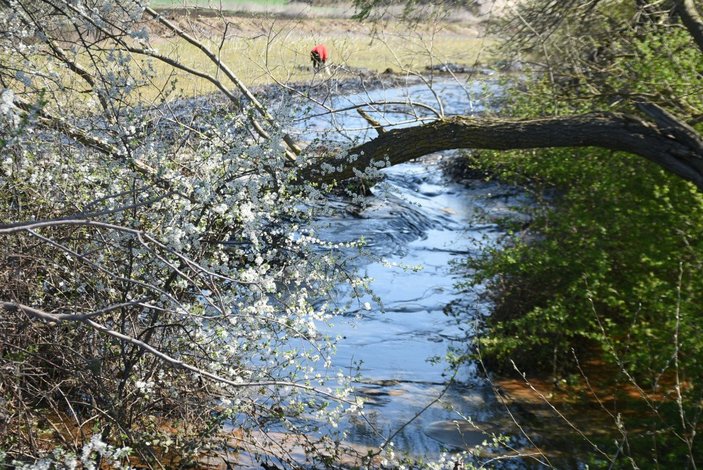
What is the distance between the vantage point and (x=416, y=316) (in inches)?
382

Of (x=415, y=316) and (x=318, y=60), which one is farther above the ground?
(x=318, y=60)

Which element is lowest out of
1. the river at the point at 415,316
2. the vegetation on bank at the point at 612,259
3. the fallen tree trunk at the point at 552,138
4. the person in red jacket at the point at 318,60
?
the river at the point at 415,316

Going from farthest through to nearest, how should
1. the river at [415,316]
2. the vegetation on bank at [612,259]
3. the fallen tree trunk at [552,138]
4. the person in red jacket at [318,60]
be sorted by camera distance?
1. the person in red jacket at [318,60]
2. the river at [415,316]
3. the vegetation on bank at [612,259]
4. the fallen tree trunk at [552,138]

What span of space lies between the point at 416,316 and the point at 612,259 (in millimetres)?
2928

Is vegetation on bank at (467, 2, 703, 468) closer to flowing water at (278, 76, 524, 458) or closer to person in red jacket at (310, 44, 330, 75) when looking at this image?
flowing water at (278, 76, 524, 458)

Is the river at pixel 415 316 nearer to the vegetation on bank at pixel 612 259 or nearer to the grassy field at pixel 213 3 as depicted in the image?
the vegetation on bank at pixel 612 259

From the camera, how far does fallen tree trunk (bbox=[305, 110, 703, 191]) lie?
6.06m

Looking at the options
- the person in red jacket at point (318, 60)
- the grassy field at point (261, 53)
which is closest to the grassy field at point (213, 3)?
the grassy field at point (261, 53)

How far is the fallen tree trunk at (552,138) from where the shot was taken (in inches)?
239

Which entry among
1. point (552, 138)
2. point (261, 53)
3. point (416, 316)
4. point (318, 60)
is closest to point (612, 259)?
point (552, 138)

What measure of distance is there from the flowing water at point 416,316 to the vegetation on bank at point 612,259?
0.50 metres

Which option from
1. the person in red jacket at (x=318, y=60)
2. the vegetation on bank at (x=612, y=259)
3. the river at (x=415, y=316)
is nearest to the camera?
the vegetation on bank at (x=612, y=259)

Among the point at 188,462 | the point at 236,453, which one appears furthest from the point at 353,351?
the point at 188,462

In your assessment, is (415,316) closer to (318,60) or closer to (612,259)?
(612,259)
